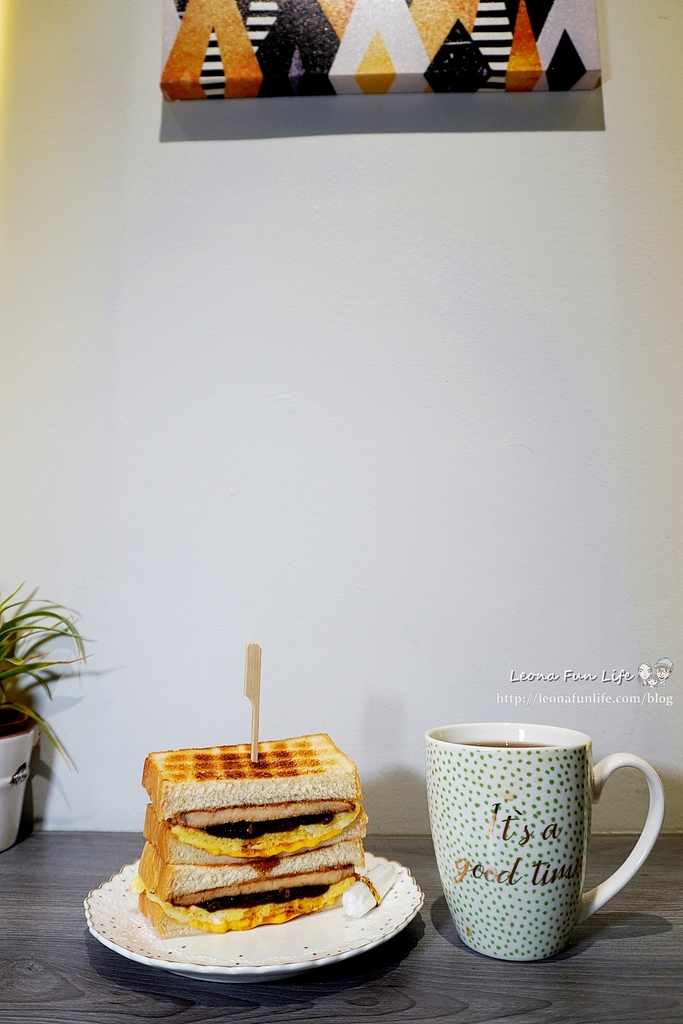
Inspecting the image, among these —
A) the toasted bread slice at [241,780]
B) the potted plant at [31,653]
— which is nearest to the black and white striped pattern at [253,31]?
the potted plant at [31,653]

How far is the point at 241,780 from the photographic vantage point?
61 cm

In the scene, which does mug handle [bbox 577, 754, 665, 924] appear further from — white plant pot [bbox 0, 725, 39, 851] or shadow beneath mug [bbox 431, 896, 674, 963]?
white plant pot [bbox 0, 725, 39, 851]

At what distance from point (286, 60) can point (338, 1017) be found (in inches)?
39.3

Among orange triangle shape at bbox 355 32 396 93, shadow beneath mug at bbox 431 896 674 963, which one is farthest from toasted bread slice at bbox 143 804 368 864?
orange triangle shape at bbox 355 32 396 93

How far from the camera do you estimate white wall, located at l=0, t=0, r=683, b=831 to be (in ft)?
2.88

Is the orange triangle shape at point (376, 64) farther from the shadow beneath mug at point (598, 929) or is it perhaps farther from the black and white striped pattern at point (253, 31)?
the shadow beneath mug at point (598, 929)

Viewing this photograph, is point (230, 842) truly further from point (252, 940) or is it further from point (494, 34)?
point (494, 34)

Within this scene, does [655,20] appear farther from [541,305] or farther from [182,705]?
[182,705]

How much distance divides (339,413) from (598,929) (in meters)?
0.60

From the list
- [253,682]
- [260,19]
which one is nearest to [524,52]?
[260,19]

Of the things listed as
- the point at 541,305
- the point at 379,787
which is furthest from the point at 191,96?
the point at 379,787

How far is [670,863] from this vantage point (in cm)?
76

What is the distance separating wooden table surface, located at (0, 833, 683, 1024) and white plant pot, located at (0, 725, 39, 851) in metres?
0.14

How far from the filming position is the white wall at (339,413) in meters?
0.88
